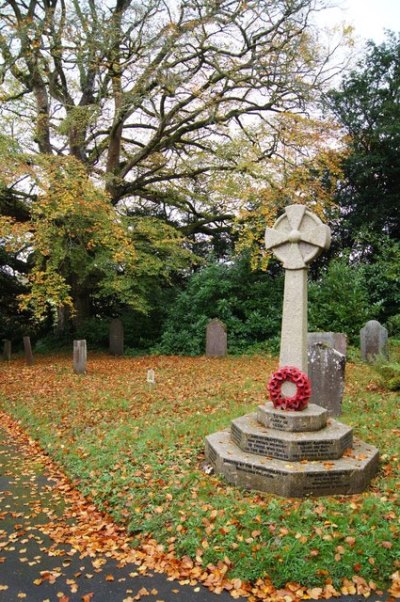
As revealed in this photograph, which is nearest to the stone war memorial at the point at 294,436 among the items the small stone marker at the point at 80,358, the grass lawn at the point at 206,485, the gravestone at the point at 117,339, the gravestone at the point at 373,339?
the grass lawn at the point at 206,485

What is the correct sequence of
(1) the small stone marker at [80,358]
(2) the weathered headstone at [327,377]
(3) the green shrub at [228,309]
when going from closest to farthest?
(2) the weathered headstone at [327,377]
(1) the small stone marker at [80,358]
(3) the green shrub at [228,309]

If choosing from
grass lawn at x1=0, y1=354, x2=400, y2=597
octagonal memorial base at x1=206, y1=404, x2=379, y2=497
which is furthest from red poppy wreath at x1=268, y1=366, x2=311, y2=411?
grass lawn at x1=0, y1=354, x2=400, y2=597

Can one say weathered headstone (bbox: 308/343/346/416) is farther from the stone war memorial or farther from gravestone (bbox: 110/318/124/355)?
gravestone (bbox: 110/318/124/355)

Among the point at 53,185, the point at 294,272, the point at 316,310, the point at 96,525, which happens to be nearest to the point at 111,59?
the point at 53,185

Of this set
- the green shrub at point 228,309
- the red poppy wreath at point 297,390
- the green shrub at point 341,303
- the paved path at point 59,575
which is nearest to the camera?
the paved path at point 59,575

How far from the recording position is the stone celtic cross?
21.2ft

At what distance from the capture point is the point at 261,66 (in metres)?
15.8

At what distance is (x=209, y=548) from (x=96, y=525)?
138 cm

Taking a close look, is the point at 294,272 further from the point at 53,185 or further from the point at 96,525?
the point at 53,185

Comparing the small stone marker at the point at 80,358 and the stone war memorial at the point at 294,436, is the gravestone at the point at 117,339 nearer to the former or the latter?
the small stone marker at the point at 80,358

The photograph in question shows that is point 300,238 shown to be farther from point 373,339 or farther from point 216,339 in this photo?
point 216,339

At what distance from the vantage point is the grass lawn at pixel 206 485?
428 centimetres

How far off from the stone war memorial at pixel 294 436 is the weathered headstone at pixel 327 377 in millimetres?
2155

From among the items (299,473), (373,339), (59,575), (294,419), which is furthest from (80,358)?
(59,575)
